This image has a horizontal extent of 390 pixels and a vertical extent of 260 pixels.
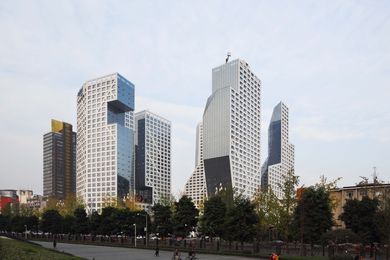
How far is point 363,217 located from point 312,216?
6721mm

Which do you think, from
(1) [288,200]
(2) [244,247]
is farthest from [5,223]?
(1) [288,200]

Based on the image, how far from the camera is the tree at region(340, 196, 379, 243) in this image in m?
47.7

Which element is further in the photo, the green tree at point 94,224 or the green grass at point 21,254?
the green tree at point 94,224

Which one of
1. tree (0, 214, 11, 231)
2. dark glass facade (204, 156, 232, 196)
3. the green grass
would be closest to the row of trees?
the green grass

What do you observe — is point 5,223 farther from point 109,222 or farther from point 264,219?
point 264,219

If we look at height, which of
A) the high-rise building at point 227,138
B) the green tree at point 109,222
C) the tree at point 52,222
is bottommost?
the tree at point 52,222

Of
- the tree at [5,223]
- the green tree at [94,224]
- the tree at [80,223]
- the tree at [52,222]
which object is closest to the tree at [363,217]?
the green tree at [94,224]

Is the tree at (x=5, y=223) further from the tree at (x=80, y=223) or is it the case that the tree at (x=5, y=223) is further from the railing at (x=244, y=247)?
the tree at (x=80, y=223)

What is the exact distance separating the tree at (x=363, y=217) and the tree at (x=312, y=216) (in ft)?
13.1

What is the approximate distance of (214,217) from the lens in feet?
197

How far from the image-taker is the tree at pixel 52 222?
9469cm

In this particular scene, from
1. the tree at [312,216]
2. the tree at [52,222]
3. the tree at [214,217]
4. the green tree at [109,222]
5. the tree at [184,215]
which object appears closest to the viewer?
the tree at [312,216]

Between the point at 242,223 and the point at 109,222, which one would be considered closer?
the point at 242,223

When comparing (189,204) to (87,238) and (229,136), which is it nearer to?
(87,238)
